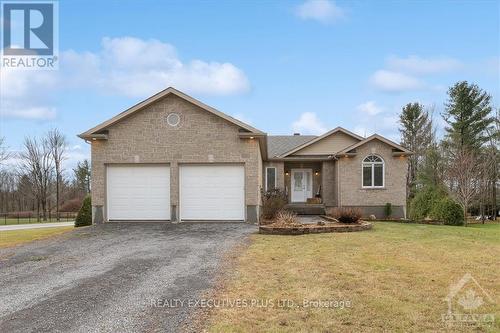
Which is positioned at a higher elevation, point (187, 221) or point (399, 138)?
point (399, 138)

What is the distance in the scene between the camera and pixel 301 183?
979 inches

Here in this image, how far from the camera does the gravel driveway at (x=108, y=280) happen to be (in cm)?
494

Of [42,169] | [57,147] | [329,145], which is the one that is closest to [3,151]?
[42,169]

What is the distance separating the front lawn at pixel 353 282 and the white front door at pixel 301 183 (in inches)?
515

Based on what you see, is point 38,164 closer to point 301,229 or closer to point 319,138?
point 319,138

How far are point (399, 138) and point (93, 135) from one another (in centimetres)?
3246

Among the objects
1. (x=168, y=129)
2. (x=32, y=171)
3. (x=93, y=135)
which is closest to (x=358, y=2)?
(x=168, y=129)

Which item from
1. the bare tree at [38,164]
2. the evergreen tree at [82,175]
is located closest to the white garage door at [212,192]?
the bare tree at [38,164]

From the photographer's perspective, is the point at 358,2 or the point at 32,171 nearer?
the point at 358,2

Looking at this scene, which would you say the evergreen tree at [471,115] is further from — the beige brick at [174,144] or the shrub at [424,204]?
the beige brick at [174,144]

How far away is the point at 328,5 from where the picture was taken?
57.9ft

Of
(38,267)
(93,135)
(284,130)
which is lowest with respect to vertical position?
(38,267)

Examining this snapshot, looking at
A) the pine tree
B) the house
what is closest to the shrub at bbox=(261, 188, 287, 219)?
the house

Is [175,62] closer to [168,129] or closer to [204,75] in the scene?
[204,75]
